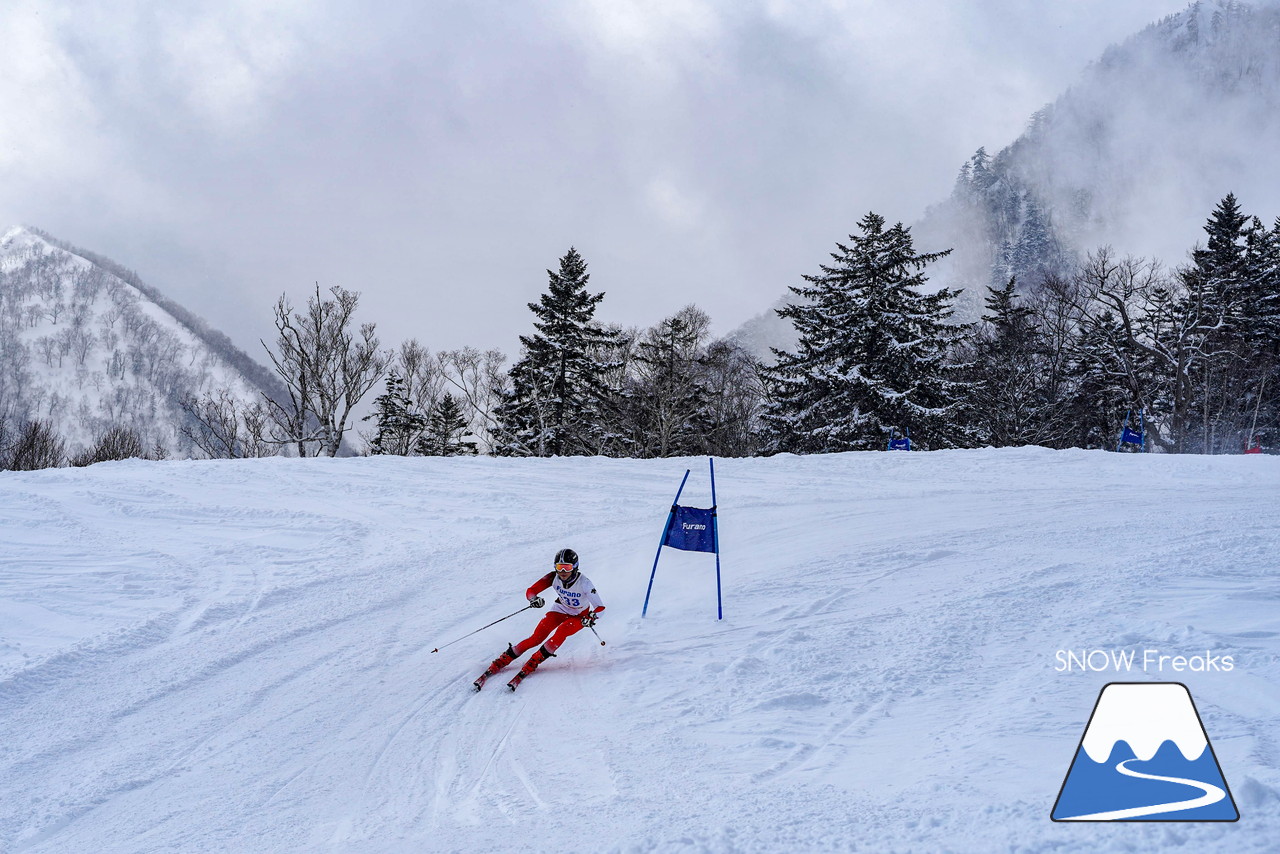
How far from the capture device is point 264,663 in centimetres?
689

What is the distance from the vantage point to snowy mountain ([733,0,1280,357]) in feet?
346

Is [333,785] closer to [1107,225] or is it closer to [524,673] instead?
[524,673]

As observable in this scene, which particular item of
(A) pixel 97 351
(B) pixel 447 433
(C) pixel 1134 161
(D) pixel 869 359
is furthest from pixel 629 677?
(A) pixel 97 351

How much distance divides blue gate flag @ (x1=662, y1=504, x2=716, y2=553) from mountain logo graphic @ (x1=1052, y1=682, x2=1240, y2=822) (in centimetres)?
468

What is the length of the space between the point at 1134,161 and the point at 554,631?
491 feet

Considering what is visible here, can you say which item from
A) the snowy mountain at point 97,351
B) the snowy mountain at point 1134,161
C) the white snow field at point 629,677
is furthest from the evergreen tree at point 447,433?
the snowy mountain at point 1134,161

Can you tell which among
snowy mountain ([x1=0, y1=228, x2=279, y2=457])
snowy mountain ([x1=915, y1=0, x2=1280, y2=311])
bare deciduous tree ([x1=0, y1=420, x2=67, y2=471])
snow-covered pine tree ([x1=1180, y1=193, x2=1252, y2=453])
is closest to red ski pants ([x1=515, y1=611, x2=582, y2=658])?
snow-covered pine tree ([x1=1180, y1=193, x2=1252, y2=453])

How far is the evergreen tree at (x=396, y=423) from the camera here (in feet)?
126

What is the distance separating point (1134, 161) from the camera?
4569 inches

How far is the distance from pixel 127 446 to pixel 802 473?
41.3 meters

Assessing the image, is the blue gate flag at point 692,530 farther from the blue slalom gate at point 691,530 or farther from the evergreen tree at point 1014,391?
the evergreen tree at point 1014,391

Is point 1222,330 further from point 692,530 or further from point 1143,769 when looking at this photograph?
point 1143,769

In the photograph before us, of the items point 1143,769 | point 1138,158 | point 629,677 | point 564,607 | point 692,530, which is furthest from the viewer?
point 1138,158

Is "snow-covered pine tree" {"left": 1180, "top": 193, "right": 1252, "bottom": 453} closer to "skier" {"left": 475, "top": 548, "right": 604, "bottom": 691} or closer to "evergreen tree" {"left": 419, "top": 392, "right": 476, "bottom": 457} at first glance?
"skier" {"left": 475, "top": 548, "right": 604, "bottom": 691}
